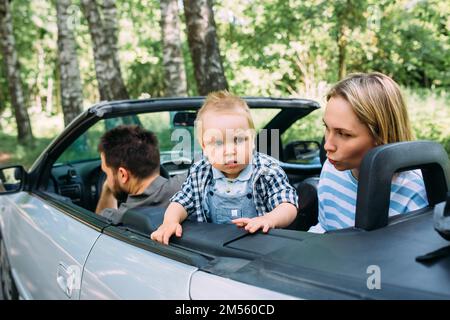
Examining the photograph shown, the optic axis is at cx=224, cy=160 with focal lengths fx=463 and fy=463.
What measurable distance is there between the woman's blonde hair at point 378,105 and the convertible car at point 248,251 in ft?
0.64

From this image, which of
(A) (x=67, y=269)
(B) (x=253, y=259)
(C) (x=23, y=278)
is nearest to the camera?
(B) (x=253, y=259)

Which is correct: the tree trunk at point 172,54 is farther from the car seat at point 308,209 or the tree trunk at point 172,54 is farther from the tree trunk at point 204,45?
the car seat at point 308,209

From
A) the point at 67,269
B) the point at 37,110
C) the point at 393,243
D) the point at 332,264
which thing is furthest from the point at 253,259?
the point at 37,110

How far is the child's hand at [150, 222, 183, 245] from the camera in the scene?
1626 millimetres

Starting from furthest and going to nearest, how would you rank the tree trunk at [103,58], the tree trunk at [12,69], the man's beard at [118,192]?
the tree trunk at [12,69] < the tree trunk at [103,58] < the man's beard at [118,192]

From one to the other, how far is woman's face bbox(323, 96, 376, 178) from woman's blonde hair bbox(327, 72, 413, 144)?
0.06ft

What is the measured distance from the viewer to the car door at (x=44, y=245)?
2010 mm

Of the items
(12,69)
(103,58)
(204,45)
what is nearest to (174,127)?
(204,45)

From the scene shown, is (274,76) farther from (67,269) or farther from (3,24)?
(67,269)

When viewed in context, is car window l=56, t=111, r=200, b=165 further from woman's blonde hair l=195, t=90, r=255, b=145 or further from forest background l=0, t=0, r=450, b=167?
forest background l=0, t=0, r=450, b=167

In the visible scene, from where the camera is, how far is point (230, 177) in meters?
2.11

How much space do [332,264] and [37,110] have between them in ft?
106

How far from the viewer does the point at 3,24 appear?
1344 centimetres

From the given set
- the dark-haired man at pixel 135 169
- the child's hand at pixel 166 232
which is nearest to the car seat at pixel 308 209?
the dark-haired man at pixel 135 169
